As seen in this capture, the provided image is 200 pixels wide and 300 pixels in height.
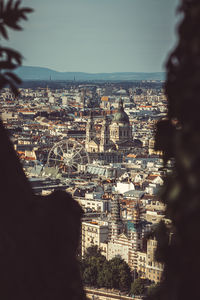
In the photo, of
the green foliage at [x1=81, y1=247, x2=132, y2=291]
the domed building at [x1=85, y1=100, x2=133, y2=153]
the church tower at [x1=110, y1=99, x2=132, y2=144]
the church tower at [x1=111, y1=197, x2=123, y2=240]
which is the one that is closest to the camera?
the green foliage at [x1=81, y1=247, x2=132, y2=291]

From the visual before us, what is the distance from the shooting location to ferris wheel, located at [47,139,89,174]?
278 feet

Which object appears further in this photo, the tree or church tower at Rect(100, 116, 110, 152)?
church tower at Rect(100, 116, 110, 152)

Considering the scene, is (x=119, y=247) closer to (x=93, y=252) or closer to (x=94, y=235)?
(x=93, y=252)

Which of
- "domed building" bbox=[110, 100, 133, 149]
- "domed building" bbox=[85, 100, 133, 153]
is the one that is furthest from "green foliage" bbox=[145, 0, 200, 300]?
"domed building" bbox=[110, 100, 133, 149]

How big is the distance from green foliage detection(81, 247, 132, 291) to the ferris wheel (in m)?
38.8

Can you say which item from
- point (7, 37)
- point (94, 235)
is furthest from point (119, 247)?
point (7, 37)

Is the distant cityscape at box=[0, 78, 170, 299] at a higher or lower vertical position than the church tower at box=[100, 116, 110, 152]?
lower

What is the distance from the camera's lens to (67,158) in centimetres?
8481

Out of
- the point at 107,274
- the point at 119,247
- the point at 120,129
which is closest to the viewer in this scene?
the point at 107,274

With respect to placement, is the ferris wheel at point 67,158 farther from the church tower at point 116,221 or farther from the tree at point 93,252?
the church tower at point 116,221

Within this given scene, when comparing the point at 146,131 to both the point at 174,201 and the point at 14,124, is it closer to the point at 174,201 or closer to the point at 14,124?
the point at 14,124

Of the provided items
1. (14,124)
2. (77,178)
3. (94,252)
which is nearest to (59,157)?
(77,178)

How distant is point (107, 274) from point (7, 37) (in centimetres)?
3892

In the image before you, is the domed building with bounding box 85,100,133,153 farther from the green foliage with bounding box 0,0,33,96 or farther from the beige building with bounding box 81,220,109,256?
the green foliage with bounding box 0,0,33,96
